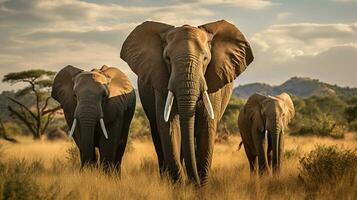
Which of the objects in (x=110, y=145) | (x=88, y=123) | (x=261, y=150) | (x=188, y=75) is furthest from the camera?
(x=261, y=150)

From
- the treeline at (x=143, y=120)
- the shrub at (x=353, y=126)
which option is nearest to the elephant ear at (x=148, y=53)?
the treeline at (x=143, y=120)

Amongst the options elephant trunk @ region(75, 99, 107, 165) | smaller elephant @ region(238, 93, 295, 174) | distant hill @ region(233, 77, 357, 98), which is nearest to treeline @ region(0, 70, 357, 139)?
smaller elephant @ region(238, 93, 295, 174)

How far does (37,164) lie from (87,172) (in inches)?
137

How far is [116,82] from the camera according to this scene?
35.6 ft

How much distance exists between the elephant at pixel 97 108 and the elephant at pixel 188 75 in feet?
4.55

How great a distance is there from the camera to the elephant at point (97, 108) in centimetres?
962

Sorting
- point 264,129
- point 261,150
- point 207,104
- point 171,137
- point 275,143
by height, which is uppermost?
point 207,104

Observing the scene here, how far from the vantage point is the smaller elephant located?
36.9 feet

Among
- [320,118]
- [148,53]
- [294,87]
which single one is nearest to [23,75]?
[320,118]

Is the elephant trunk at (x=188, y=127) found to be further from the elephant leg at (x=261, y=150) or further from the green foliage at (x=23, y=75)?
the green foliage at (x=23, y=75)

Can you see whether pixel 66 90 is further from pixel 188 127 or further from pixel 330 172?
pixel 330 172

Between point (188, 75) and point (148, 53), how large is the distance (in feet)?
3.82

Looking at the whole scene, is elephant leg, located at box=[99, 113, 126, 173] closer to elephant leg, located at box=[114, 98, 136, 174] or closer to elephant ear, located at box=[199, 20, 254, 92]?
elephant leg, located at box=[114, 98, 136, 174]

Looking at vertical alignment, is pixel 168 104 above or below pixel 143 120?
above
